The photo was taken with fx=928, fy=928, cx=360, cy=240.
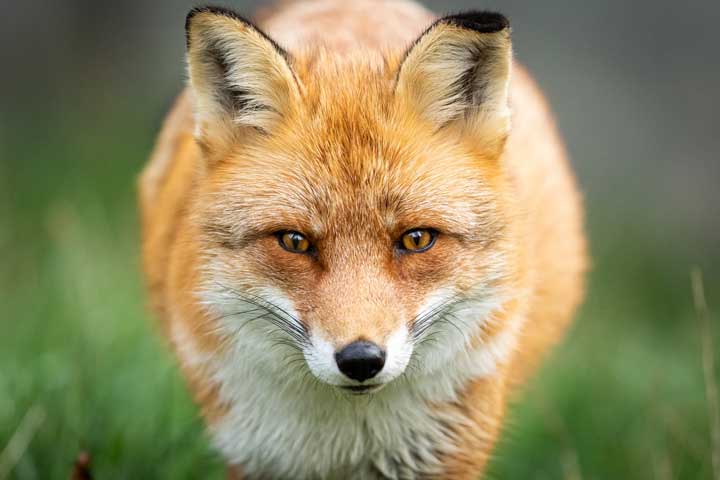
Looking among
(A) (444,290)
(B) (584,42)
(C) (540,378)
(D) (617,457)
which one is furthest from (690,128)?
(A) (444,290)

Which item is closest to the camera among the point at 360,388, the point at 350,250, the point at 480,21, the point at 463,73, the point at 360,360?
the point at 360,360

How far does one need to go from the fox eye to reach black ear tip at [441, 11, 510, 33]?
29.1 inches

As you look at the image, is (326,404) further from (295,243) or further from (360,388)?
(295,243)

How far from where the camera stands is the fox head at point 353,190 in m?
3.20

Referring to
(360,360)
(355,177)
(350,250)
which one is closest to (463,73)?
(355,177)

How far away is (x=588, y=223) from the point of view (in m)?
9.55

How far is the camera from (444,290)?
3.29m

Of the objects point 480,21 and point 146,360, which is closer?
point 480,21

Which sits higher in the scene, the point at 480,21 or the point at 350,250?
the point at 480,21

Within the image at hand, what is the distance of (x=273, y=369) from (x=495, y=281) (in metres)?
0.90

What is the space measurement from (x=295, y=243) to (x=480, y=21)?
1.03 metres

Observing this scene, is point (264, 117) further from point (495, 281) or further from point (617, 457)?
point (617, 457)


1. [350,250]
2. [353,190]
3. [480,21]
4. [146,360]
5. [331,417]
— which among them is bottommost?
[331,417]

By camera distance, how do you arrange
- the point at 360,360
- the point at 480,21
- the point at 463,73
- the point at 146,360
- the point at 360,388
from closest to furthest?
the point at 360,360
the point at 360,388
the point at 480,21
the point at 463,73
the point at 146,360
